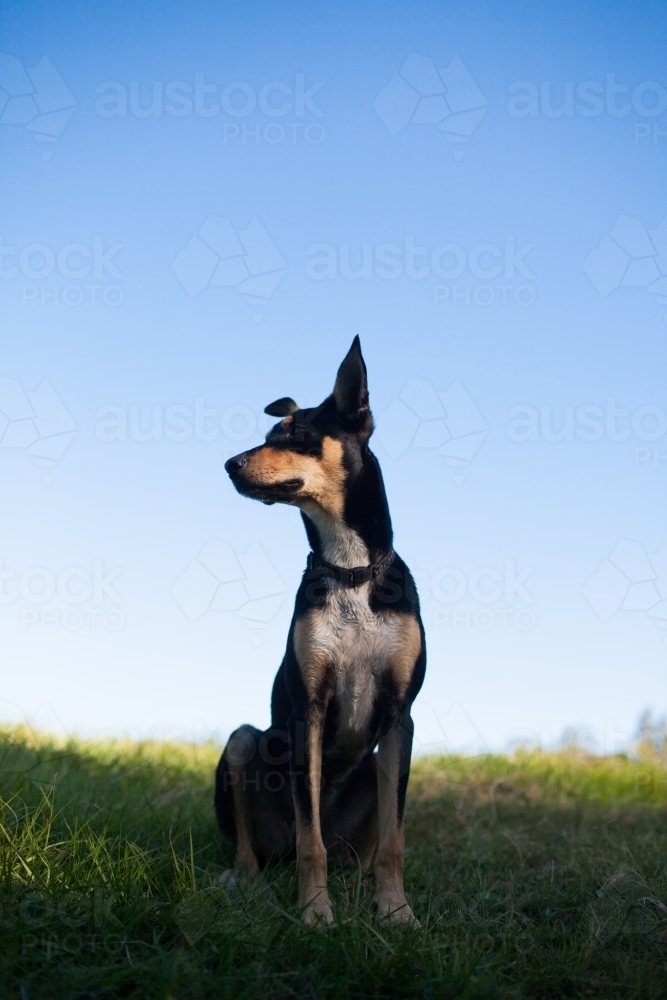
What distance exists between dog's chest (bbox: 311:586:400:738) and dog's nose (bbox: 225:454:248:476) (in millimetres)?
856

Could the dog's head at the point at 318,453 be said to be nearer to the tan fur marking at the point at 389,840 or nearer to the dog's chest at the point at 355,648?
the dog's chest at the point at 355,648

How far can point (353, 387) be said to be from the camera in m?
4.77

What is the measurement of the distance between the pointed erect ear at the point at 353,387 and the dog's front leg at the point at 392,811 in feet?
5.33

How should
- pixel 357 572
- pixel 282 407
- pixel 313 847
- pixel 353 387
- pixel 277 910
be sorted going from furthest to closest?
pixel 282 407
pixel 353 387
pixel 357 572
pixel 313 847
pixel 277 910

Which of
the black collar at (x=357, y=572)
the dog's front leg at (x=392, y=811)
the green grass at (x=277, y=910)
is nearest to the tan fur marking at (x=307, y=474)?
the black collar at (x=357, y=572)

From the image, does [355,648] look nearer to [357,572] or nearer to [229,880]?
[357,572]

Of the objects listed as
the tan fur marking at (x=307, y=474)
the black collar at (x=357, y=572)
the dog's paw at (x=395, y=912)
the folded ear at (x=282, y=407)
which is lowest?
the dog's paw at (x=395, y=912)

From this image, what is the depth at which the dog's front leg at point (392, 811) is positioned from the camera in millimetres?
4109

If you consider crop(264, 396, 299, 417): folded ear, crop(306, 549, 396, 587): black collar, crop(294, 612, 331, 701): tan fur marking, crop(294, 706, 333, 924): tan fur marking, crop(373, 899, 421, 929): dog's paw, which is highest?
crop(264, 396, 299, 417): folded ear

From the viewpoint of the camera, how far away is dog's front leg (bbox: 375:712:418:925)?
4.11 metres

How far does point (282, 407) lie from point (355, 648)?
163 centimetres

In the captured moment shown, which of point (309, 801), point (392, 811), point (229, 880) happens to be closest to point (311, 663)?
point (309, 801)

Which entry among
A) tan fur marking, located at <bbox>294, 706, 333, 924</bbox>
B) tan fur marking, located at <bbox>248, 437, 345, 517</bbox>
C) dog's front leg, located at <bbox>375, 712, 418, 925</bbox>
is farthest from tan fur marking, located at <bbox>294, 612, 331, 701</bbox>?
tan fur marking, located at <bbox>248, 437, 345, 517</bbox>

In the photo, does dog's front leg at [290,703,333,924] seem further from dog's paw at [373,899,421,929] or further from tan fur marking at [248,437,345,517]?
tan fur marking at [248,437,345,517]
